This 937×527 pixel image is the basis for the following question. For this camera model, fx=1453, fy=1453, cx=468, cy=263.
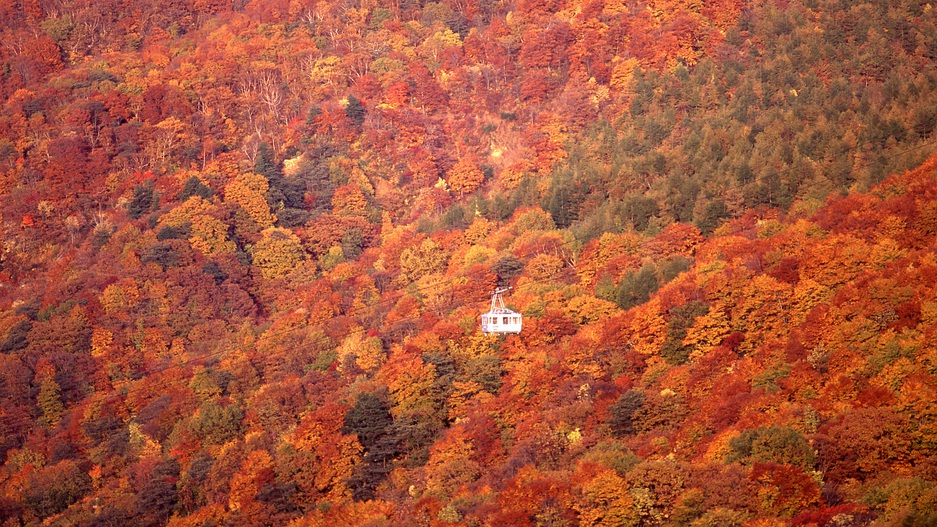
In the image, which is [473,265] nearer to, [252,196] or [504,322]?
[504,322]

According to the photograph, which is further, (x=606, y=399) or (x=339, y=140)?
(x=339, y=140)

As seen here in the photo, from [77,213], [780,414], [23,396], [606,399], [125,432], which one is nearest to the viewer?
[780,414]

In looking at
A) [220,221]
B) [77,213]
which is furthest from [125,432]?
[77,213]

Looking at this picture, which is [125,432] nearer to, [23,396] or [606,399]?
[23,396]

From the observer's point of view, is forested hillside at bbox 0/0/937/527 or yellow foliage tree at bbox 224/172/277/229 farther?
yellow foliage tree at bbox 224/172/277/229

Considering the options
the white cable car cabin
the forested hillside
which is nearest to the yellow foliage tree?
the forested hillside

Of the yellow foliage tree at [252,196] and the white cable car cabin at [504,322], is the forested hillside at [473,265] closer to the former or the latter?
the yellow foliage tree at [252,196]

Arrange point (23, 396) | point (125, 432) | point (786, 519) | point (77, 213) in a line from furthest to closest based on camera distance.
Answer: point (77, 213) → point (23, 396) → point (125, 432) → point (786, 519)

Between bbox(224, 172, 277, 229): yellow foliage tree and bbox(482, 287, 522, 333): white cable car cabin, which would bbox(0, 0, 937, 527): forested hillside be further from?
bbox(482, 287, 522, 333): white cable car cabin

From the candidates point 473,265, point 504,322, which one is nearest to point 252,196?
point 473,265
